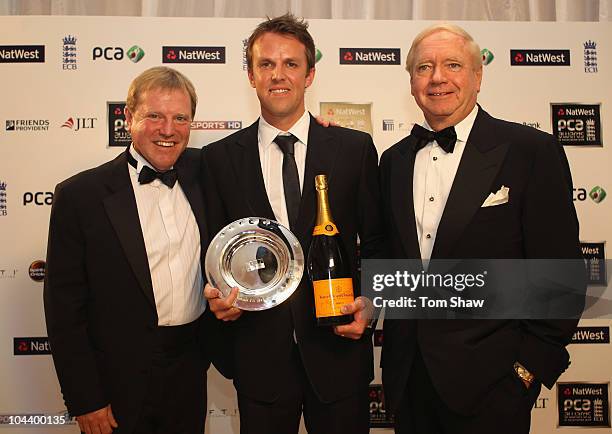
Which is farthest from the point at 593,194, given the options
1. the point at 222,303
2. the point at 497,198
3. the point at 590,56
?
the point at 222,303

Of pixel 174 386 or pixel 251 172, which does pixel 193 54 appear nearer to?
pixel 251 172

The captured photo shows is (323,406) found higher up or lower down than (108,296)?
lower down

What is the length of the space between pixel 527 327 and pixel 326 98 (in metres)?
1.60

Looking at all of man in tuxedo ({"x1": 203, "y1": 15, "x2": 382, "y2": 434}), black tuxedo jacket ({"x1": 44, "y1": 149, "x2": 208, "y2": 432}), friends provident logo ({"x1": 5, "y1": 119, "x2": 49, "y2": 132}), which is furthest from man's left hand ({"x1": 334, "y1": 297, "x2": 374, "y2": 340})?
friends provident logo ({"x1": 5, "y1": 119, "x2": 49, "y2": 132})

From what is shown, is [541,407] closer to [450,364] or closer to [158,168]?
[450,364]

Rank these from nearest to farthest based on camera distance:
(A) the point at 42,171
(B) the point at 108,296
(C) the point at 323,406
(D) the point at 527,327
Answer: (D) the point at 527,327, (C) the point at 323,406, (B) the point at 108,296, (A) the point at 42,171

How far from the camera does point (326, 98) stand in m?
2.83

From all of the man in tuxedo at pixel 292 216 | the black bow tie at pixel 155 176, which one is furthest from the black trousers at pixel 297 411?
the black bow tie at pixel 155 176

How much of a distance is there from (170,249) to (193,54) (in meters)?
1.30

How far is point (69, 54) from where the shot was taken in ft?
9.13

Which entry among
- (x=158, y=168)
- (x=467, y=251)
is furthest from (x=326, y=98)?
(x=467, y=251)

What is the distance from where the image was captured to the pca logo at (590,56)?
285 cm

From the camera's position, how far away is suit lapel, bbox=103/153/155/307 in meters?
A: 1.85

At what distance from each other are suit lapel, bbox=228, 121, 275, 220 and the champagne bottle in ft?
A: 0.55
